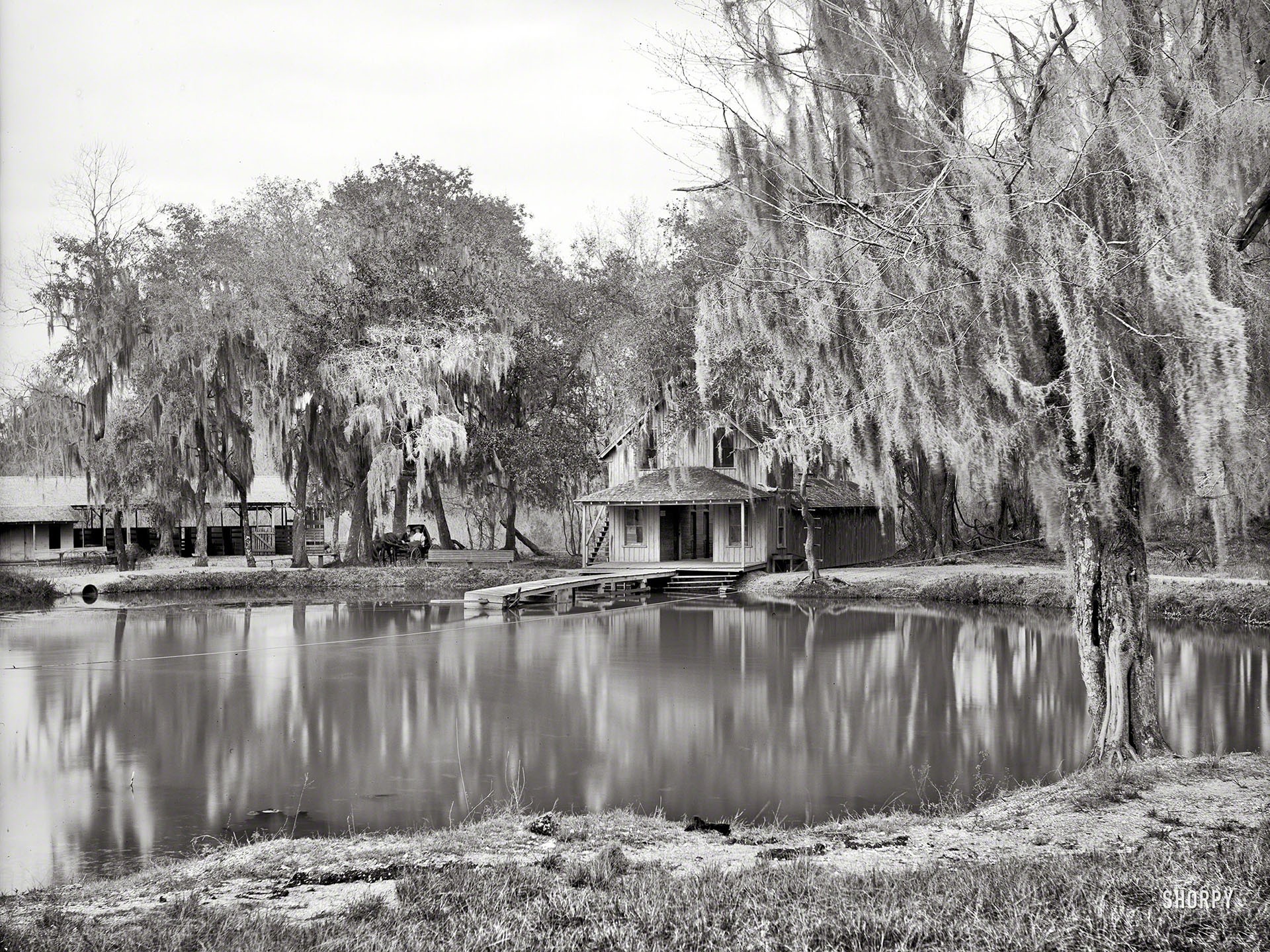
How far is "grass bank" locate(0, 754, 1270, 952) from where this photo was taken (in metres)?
4.02

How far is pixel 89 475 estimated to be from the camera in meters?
28.5

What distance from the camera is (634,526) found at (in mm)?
31562

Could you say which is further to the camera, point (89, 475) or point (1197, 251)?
point (89, 475)

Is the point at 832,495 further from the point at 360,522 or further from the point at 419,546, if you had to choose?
the point at 360,522

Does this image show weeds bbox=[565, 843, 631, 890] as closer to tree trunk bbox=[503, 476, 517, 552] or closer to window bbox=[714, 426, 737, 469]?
window bbox=[714, 426, 737, 469]

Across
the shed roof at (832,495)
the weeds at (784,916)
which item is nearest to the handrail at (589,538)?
the shed roof at (832,495)

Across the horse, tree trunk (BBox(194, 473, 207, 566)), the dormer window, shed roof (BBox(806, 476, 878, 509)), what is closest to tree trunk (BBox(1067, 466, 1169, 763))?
shed roof (BBox(806, 476, 878, 509))

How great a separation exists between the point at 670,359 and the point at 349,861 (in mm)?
20776

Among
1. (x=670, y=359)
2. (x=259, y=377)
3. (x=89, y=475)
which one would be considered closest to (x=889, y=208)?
(x=670, y=359)

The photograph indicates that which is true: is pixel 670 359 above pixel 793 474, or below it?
above

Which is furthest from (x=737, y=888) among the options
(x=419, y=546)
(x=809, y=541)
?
(x=419, y=546)

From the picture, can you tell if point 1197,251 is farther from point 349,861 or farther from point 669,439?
point 669,439

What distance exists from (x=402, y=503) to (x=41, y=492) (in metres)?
12.8

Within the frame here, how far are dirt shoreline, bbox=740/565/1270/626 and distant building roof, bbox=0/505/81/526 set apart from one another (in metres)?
21.9
